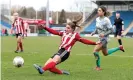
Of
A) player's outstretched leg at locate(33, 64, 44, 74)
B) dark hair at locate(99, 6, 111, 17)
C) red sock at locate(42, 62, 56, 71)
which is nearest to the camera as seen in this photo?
player's outstretched leg at locate(33, 64, 44, 74)

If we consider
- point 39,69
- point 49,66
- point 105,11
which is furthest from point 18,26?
point 39,69

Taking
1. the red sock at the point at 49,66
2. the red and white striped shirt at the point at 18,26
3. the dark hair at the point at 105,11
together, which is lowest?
the red and white striped shirt at the point at 18,26

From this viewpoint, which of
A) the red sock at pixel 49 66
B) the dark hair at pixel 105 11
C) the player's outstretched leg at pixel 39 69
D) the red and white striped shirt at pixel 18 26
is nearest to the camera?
the player's outstretched leg at pixel 39 69

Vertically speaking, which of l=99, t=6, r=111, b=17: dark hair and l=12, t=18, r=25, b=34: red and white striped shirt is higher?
l=99, t=6, r=111, b=17: dark hair

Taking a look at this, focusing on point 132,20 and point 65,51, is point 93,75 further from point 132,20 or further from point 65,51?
point 132,20

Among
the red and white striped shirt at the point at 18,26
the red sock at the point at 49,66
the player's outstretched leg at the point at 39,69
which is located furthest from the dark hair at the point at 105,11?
the red and white striped shirt at the point at 18,26

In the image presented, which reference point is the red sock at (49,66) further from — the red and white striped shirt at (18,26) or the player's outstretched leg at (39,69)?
the red and white striped shirt at (18,26)

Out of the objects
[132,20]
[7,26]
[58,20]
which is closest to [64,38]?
[132,20]

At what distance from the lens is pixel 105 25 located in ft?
35.3

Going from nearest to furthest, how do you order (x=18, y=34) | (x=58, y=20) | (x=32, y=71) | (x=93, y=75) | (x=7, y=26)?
(x=93, y=75), (x=32, y=71), (x=18, y=34), (x=7, y=26), (x=58, y=20)

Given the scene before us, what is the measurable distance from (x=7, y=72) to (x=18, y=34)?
28.7 feet

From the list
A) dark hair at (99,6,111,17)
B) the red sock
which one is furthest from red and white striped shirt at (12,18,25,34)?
the red sock

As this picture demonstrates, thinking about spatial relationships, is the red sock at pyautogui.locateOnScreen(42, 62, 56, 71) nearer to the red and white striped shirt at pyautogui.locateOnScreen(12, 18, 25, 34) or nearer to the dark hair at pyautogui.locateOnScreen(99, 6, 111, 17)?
the dark hair at pyautogui.locateOnScreen(99, 6, 111, 17)

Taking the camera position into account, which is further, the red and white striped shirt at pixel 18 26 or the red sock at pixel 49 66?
the red and white striped shirt at pixel 18 26
